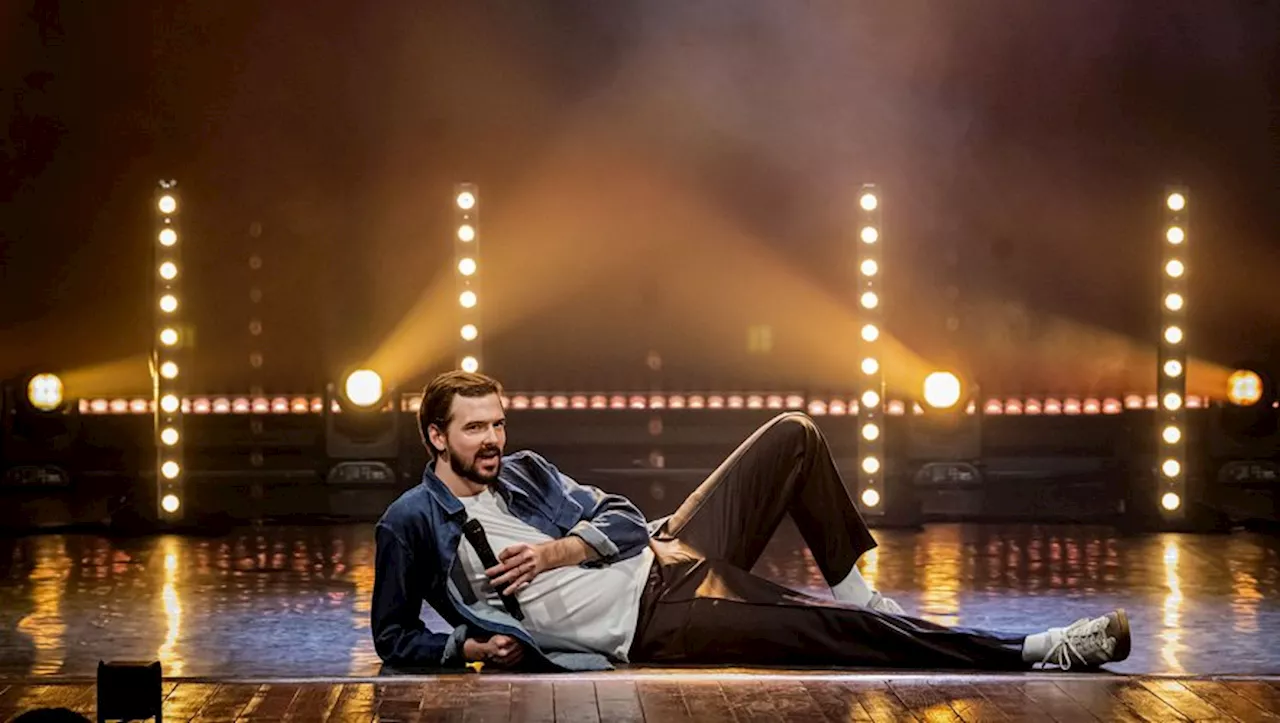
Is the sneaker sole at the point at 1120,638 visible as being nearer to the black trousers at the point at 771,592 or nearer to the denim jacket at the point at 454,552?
the black trousers at the point at 771,592

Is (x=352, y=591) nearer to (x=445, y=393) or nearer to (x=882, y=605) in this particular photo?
(x=445, y=393)

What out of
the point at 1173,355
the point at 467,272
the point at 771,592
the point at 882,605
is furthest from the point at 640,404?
the point at 771,592

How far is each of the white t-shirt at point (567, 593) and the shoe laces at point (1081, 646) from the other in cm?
98

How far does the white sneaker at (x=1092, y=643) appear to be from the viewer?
4.38m

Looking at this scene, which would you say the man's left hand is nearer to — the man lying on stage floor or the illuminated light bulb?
the man lying on stage floor

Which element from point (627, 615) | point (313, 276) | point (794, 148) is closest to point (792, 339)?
point (794, 148)

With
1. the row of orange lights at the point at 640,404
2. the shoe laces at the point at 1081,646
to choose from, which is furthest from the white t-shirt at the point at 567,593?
the row of orange lights at the point at 640,404

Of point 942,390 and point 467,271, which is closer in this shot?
point 467,271

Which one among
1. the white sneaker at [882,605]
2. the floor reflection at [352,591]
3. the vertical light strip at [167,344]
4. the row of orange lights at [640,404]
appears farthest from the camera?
the row of orange lights at [640,404]

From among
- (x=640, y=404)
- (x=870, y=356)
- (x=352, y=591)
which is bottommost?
(x=352, y=591)

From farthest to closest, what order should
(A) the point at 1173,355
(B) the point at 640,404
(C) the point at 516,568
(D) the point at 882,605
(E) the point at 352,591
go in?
(B) the point at 640,404 < (A) the point at 1173,355 < (E) the point at 352,591 < (D) the point at 882,605 < (C) the point at 516,568

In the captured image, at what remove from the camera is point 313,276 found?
10117mm

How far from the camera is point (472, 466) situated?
4.36 m

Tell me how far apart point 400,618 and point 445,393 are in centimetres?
55
